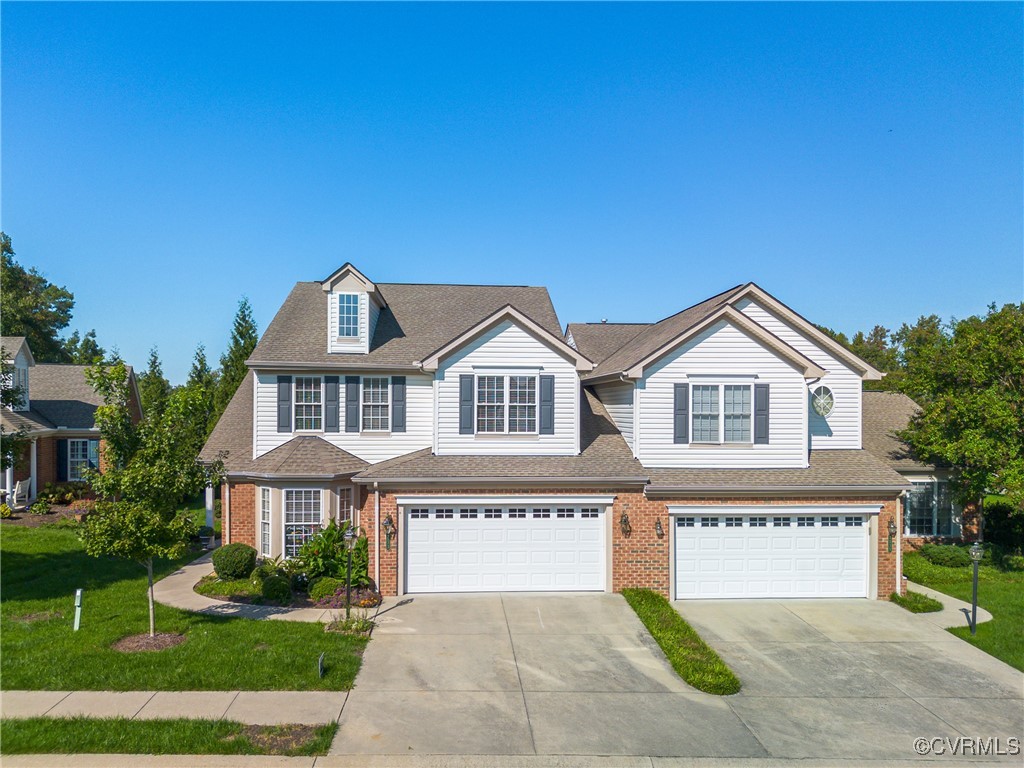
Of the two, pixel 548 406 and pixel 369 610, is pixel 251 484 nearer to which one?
pixel 369 610

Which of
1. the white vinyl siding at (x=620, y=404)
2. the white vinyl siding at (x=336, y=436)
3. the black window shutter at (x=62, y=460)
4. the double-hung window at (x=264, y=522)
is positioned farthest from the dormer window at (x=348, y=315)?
the black window shutter at (x=62, y=460)

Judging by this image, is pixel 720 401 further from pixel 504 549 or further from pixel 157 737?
pixel 157 737

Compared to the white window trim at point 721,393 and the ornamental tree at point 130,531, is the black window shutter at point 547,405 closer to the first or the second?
the white window trim at point 721,393

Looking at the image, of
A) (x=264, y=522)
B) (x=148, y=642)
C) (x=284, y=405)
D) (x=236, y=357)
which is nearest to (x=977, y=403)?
(x=284, y=405)

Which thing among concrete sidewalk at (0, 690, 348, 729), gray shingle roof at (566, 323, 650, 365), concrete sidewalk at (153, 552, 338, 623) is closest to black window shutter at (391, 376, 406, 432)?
concrete sidewalk at (153, 552, 338, 623)

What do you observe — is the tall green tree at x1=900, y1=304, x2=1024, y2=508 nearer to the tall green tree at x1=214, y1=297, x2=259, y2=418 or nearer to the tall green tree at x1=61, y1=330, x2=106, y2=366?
the tall green tree at x1=214, y1=297, x2=259, y2=418

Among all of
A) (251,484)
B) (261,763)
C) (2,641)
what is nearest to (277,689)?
(261,763)

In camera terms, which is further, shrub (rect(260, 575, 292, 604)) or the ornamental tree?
shrub (rect(260, 575, 292, 604))

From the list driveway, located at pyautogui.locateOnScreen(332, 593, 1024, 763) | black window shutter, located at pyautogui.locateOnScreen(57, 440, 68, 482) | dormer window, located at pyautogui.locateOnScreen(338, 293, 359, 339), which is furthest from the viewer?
black window shutter, located at pyautogui.locateOnScreen(57, 440, 68, 482)
